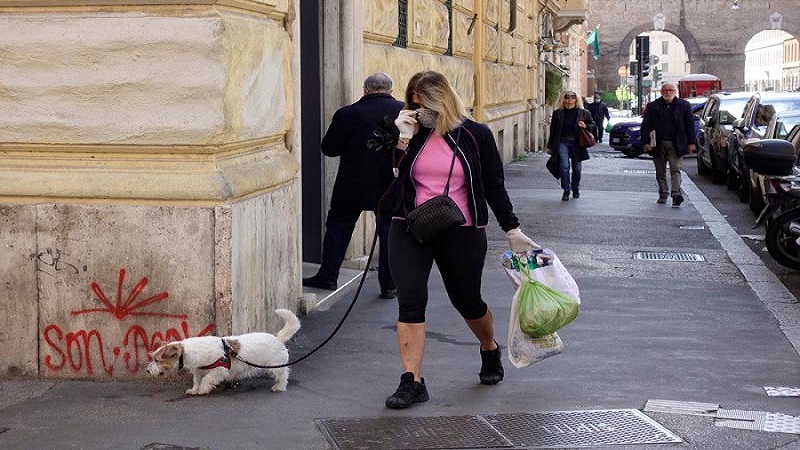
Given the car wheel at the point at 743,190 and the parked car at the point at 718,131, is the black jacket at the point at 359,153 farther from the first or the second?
the parked car at the point at 718,131

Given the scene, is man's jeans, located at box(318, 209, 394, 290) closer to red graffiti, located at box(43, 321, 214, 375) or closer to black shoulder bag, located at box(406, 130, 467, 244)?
red graffiti, located at box(43, 321, 214, 375)

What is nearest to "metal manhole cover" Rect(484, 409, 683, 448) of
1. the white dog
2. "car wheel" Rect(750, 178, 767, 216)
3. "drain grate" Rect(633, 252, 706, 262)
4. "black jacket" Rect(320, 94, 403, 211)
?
the white dog

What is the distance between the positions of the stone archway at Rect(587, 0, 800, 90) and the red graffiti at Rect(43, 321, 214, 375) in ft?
237

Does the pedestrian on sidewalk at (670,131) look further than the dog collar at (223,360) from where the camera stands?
Yes

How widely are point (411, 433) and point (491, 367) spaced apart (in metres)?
1.13

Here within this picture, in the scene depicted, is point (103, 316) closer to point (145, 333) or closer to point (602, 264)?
point (145, 333)

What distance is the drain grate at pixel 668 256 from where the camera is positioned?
12.6 meters

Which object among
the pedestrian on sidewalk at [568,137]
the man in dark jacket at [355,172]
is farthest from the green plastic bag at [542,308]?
the pedestrian on sidewalk at [568,137]

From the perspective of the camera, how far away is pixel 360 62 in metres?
11.1

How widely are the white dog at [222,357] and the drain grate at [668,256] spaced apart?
20.8ft

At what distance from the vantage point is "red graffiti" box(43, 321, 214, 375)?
7047 mm

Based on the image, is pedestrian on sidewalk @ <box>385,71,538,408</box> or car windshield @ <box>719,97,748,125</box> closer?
pedestrian on sidewalk @ <box>385,71,538,408</box>

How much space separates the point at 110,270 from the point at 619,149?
90.1 ft

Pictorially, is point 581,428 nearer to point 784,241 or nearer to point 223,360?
point 223,360
